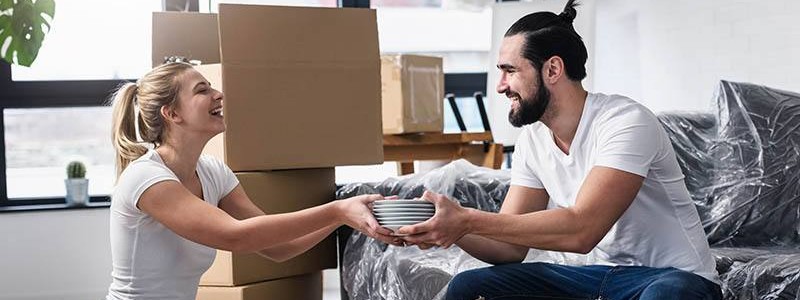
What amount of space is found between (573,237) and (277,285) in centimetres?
147

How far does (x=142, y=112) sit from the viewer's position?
2414 mm

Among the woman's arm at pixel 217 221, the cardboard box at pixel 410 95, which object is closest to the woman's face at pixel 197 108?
the woman's arm at pixel 217 221

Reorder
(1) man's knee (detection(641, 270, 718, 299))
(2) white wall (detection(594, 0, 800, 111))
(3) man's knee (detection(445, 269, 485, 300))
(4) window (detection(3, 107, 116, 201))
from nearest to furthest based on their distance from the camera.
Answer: (1) man's knee (detection(641, 270, 718, 299)), (3) man's knee (detection(445, 269, 485, 300)), (2) white wall (detection(594, 0, 800, 111)), (4) window (detection(3, 107, 116, 201))

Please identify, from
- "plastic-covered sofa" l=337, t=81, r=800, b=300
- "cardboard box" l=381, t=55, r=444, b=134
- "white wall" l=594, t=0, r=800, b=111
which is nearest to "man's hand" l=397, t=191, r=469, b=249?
"plastic-covered sofa" l=337, t=81, r=800, b=300

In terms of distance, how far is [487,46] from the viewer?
575 cm

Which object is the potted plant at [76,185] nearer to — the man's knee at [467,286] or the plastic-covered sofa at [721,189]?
the plastic-covered sofa at [721,189]

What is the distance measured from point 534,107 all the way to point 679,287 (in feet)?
1.74

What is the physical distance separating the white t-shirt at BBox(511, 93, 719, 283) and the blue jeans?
58 mm

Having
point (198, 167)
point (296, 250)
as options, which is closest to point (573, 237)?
Answer: point (296, 250)

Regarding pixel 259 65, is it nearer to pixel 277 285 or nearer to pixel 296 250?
pixel 277 285

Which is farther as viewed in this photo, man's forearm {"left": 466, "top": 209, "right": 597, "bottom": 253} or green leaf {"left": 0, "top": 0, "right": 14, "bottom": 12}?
green leaf {"left": 0, "top": 0, "right": 14, "bottom": 12}

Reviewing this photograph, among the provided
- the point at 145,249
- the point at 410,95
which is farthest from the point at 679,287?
the point at 410,95

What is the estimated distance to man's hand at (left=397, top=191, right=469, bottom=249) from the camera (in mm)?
2066

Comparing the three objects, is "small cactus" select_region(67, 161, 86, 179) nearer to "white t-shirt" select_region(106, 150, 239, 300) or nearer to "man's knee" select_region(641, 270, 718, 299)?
"white t-shirt" select_region(106, 150, 239, 300)
